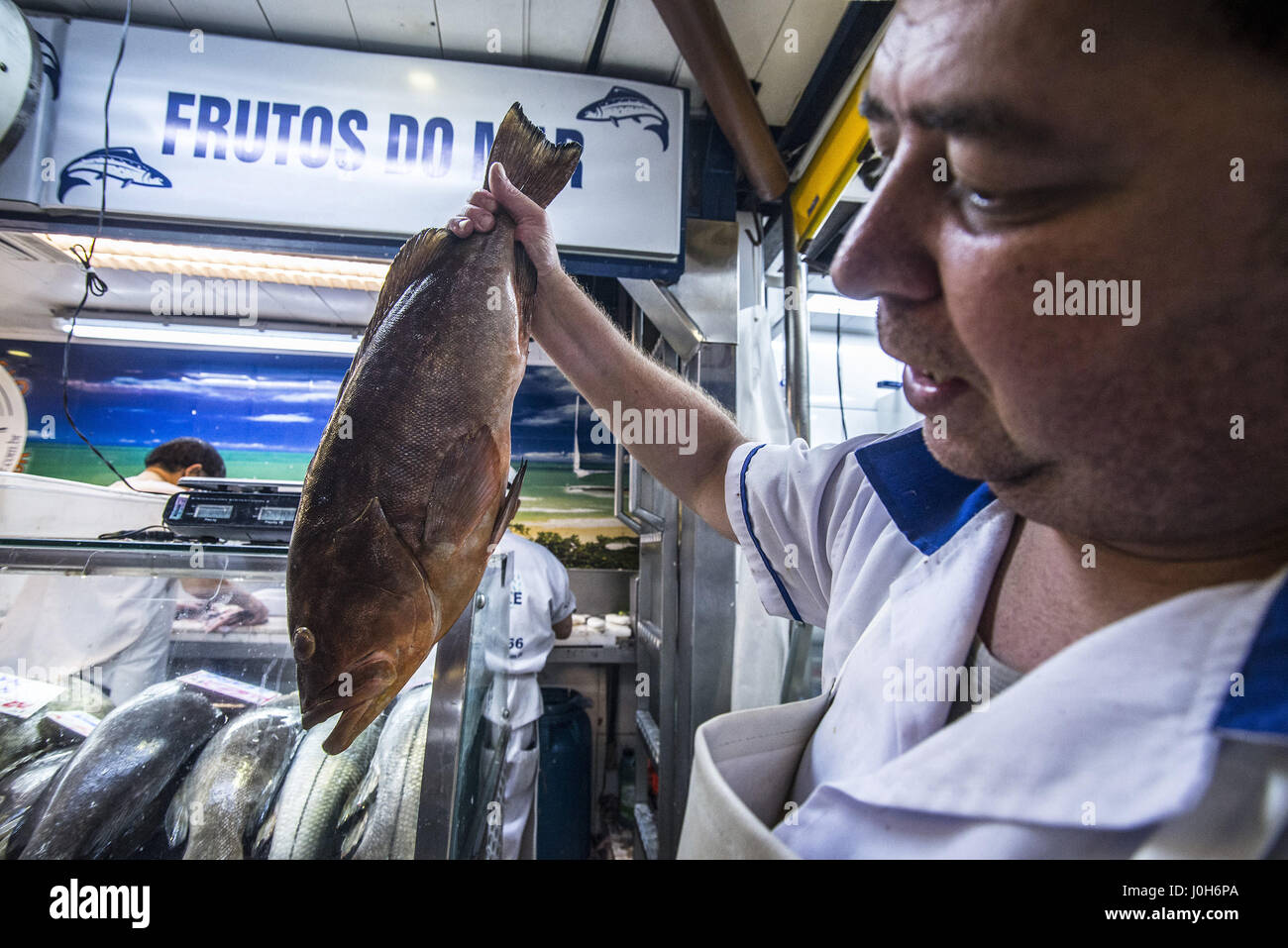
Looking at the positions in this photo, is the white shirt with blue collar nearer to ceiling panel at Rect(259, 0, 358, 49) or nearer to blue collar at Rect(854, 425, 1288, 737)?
blue collar at Rect(854, 425, 1288, 737)

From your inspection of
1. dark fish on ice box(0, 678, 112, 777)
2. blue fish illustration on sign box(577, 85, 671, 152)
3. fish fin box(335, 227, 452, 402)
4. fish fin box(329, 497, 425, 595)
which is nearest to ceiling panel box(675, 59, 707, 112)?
→ blue fish illustration on sign box(577, 85, 671, 152)

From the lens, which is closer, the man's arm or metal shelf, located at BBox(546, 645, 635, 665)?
the man's arm

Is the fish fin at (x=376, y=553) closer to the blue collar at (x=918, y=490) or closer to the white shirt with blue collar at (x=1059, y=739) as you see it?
the white shirt with blue collar at (x=1059, y=739)

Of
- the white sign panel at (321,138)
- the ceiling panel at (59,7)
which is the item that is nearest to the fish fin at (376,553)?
the white sign panel at (321,138)

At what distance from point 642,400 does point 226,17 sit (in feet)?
7.92

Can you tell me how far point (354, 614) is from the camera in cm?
83

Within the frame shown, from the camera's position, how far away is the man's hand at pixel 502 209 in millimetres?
981

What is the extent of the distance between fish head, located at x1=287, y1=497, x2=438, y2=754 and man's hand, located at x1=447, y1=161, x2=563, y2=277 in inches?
19.0

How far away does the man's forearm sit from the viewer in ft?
4.19

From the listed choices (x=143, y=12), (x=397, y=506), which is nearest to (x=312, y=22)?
(x=143, y=12)

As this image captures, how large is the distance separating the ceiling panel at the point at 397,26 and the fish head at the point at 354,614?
7.23 ft

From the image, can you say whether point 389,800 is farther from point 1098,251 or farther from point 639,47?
point 639,47

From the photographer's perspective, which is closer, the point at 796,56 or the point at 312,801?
the point at 312,801

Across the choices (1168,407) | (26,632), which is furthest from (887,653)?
(26,632)
